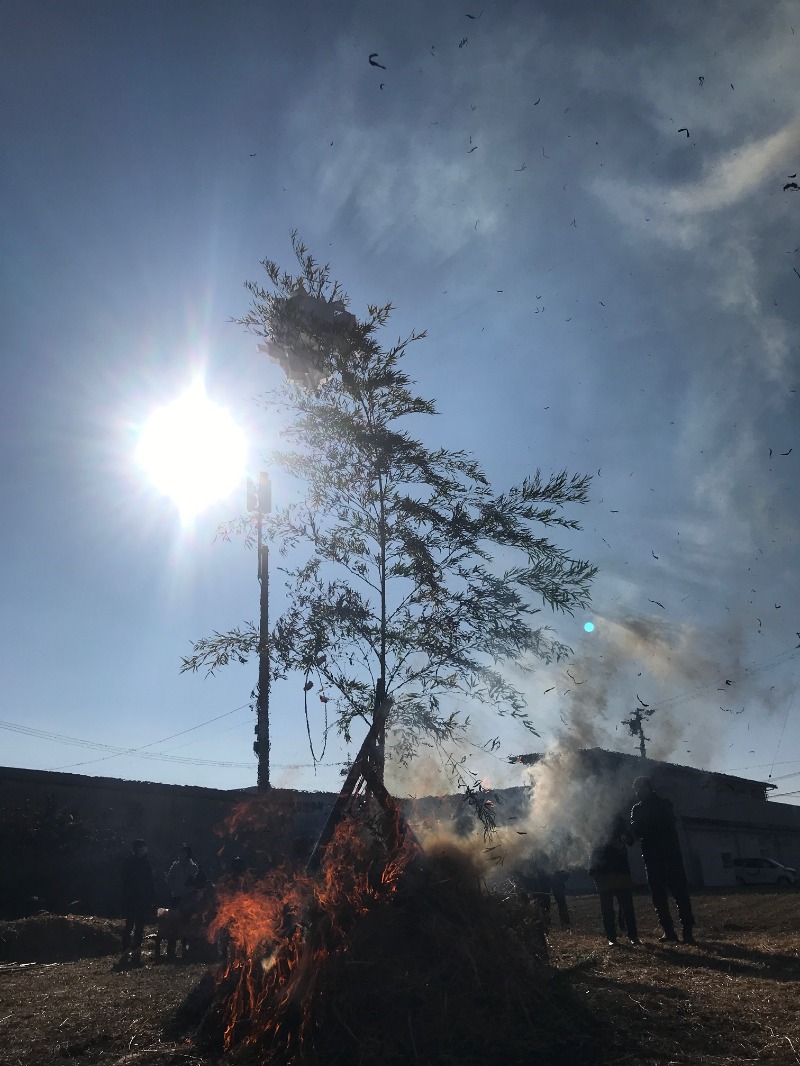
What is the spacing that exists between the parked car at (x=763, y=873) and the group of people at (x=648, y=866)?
30.3 metres

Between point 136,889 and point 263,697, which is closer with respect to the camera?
point 136,889

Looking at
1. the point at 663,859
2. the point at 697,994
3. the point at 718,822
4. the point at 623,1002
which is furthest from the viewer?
the point at 718,822

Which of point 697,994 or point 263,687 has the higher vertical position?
point 263,687

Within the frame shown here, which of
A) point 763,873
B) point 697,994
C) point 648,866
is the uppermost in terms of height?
point 648,866

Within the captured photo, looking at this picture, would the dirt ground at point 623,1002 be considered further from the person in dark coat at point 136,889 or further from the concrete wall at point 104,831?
the concrete wall at point 104,831

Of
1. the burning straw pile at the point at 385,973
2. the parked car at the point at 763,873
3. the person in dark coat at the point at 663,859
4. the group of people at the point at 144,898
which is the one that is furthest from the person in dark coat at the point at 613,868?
the parked car at the point at 763,873

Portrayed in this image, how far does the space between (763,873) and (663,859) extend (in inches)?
1232

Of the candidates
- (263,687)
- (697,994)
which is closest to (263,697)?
(263,687)

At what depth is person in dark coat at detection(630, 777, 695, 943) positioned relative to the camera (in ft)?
37.1

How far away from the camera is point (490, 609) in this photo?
12.4 metres

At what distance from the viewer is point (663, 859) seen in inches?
452

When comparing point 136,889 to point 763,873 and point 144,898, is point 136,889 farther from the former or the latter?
point 763,873

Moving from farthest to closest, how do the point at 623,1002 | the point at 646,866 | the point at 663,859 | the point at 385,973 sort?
1. the point at 646,866
2. the point at 663,859
3. the point at 623,1002
4. the point at 385,973

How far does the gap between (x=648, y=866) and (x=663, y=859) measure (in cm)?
25
